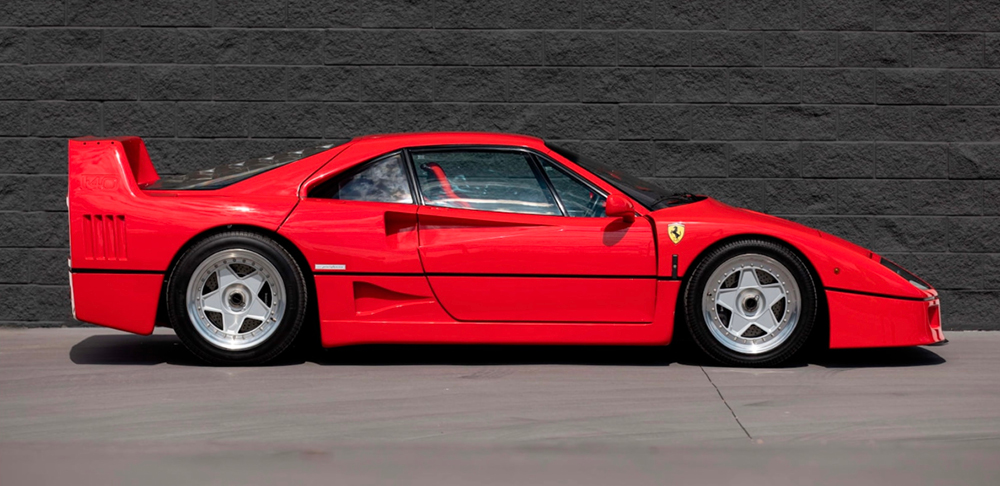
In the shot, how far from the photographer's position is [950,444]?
179 inches

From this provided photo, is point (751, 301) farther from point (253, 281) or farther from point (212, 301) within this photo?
point (212, 301)

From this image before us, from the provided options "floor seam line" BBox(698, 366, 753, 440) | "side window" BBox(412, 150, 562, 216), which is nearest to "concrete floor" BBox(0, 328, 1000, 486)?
"floor seam line" BBox(698, 366, 753, 440)

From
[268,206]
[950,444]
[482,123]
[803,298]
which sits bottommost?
[950,444]

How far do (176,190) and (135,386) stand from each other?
1.11 meters

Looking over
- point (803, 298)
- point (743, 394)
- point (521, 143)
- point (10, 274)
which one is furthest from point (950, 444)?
point (10, 274)

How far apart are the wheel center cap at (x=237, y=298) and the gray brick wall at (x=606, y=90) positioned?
2.11 metres

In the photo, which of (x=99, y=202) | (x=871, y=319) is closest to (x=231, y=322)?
(x=99, y=202)

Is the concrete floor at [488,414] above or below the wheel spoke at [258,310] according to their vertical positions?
below

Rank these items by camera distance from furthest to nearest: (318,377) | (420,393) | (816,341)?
(816,341) < (318,377) < (420,393)

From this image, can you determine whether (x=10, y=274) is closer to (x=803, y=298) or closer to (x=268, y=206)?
A: (x=268, y=206)

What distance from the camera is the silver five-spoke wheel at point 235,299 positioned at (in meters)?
6.04

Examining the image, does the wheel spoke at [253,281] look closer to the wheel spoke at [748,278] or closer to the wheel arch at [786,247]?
the wheel arch at [786,247]

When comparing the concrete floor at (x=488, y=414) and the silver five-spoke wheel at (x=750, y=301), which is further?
the silver five-spoke wheel at (x=750, y=301)

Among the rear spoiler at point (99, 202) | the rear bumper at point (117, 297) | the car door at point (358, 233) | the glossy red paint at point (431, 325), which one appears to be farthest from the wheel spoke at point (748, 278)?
the rear spoiler at point (99, 202)
